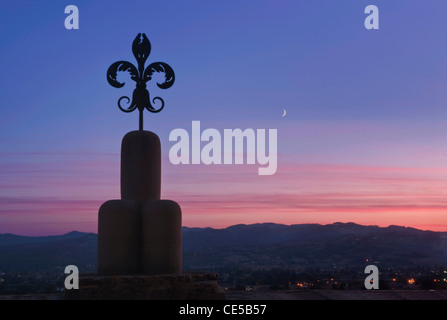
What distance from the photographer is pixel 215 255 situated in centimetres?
9306

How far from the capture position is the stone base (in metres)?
11.9

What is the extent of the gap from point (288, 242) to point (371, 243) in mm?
19189

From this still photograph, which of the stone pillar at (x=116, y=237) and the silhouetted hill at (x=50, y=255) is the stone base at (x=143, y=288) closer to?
the stone pillar at (x=116, y=237)

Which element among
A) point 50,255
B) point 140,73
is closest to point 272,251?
point 50,255

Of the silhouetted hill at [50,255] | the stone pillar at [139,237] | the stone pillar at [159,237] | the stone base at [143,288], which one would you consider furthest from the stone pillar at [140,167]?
the silhouetted hill at [50,255]

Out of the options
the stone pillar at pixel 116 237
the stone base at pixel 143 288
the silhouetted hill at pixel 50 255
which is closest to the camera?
the stone base at pixel 143 288

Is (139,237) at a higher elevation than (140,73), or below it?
below

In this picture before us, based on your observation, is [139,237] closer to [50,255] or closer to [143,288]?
[143,288]

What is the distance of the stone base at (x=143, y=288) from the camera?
11.9m

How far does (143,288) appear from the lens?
39.4 ft

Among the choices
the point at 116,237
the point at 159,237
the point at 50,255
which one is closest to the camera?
the point at 116,237

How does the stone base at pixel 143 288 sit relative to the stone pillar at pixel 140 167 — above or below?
below

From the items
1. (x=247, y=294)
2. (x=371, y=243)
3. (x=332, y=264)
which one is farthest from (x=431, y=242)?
(x=247, y=294)
